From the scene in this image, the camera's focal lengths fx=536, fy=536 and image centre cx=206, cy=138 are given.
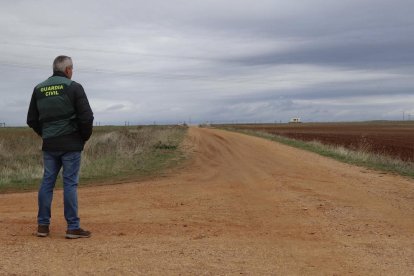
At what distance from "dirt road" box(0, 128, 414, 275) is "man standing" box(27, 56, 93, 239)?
32 centimetres

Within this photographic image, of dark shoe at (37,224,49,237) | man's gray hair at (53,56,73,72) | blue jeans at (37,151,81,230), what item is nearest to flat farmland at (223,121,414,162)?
blue jeans at (37,151,81,230)

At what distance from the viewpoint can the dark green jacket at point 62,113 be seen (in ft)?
20.9

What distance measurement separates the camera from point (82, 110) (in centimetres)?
639

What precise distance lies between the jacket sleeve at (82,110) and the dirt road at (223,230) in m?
1.34

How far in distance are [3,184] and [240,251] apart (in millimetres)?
8541

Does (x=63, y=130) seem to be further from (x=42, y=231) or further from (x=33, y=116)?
(x=42, y=231)

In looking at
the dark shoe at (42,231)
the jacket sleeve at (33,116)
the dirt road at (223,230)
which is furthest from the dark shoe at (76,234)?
the jacket sleeve at (33,116)

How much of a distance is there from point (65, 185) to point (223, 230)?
207 centimetres

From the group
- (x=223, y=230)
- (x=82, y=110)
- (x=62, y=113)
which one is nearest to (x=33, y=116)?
(x=62, y=113)

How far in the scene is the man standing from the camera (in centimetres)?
639

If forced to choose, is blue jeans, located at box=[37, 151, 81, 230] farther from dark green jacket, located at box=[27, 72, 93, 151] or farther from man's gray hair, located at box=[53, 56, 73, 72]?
man's gray hair, located at box=[53, 56, 73, 72]

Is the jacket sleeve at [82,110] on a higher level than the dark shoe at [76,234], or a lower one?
higher

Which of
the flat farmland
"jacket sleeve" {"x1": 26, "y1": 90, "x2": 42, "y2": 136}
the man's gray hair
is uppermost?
the man's gray hair

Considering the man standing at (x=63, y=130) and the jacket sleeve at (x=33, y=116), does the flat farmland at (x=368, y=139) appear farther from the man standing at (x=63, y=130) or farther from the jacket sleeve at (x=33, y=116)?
the jacket sleeve at (x=33, y=116)
